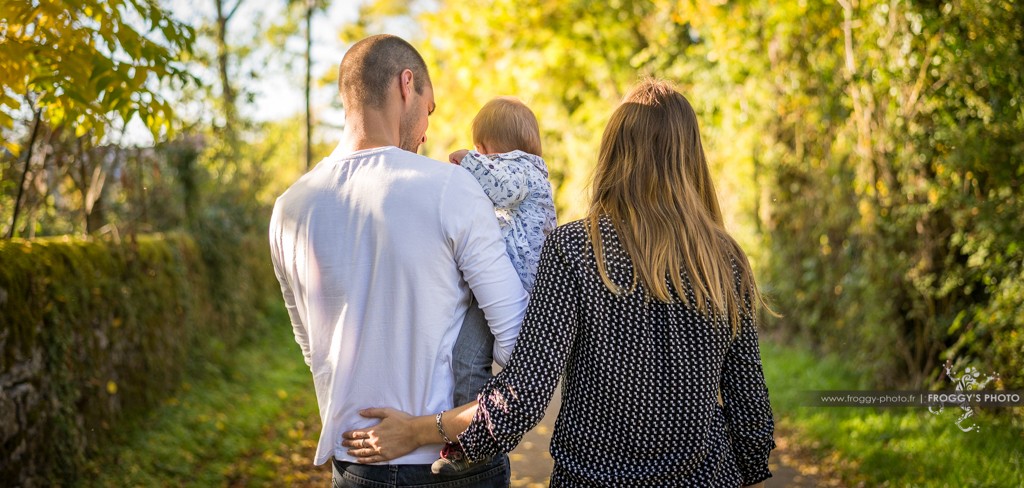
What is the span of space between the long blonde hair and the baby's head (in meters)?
0.43

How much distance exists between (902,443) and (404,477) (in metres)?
4.17

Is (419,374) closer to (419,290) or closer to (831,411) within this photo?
(419,290)

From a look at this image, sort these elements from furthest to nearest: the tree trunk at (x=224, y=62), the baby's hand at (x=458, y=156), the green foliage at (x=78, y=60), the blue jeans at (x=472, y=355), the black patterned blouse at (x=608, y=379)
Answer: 1. the tree trunk at (x=224, y=62)
2. the green foliage at (x=78, y=60)
3. the baby's hand at (x=458, y=156)
4. the blue jeans at (x=472, y=355)
5. the black patterned blouse at (x=608, y=379)

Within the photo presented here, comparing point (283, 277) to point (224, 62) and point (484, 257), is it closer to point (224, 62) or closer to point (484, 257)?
point (484, 257)

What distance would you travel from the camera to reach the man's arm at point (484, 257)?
2.22 m

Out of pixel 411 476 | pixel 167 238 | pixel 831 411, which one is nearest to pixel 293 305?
pixel 411 476

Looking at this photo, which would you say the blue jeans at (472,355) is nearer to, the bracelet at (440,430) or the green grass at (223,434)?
the bracelet at (440,430)

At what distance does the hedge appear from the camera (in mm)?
4617

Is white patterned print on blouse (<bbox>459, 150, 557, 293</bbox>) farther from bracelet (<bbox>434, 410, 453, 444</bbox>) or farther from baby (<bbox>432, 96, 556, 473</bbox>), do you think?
bracelet (<bbox>434, 410, 453, 444</bbox>)

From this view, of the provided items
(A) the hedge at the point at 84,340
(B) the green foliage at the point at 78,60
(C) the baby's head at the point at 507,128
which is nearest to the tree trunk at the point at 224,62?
(A) the hedge at the point at 84,340

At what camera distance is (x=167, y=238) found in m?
8.33

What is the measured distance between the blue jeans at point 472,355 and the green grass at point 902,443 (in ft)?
11.0

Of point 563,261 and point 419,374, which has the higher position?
point 563,261

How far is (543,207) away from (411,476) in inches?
36.2
